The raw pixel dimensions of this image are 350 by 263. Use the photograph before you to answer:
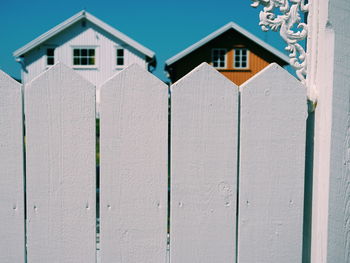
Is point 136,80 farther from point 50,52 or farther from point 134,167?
point 50,52

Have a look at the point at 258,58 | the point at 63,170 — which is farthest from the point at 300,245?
the point at 258,58

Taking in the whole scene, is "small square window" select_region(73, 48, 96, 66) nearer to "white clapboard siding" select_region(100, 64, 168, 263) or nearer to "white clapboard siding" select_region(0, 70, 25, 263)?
"white clapboard siding" select_region(0, 70, 25, 263)

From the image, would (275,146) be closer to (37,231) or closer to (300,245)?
(300,245)

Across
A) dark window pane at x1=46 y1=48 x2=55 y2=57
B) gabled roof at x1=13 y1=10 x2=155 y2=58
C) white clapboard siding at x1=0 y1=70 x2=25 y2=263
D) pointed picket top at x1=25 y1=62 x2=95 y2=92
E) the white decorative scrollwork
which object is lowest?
white clapboard siding at x1=0 y1=70 x2=25 y2=263

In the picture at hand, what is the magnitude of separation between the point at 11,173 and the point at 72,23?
1915cm

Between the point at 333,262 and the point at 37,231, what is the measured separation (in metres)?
1.15

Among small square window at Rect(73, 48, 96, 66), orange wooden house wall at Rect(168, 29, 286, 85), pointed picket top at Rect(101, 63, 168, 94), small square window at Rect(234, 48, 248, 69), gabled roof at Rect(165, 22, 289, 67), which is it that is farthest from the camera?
small square window at Rect(234, 48, 248, 69)

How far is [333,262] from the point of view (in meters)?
1.28

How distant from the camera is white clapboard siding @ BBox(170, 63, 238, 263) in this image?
1204mm

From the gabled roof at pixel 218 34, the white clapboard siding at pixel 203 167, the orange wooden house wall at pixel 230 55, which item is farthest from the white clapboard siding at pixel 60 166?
the orange wooden house wall at pixel 230 55

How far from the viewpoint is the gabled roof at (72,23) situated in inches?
719

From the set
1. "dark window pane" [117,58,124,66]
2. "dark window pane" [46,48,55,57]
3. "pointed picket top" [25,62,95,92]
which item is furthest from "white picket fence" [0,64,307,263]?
"dark window pane" [46,48,55,57]

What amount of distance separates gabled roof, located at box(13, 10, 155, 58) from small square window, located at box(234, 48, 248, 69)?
17.8ft

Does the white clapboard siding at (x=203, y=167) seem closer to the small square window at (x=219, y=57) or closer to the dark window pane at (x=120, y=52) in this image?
the dark window pane at (x=120, y=52)
